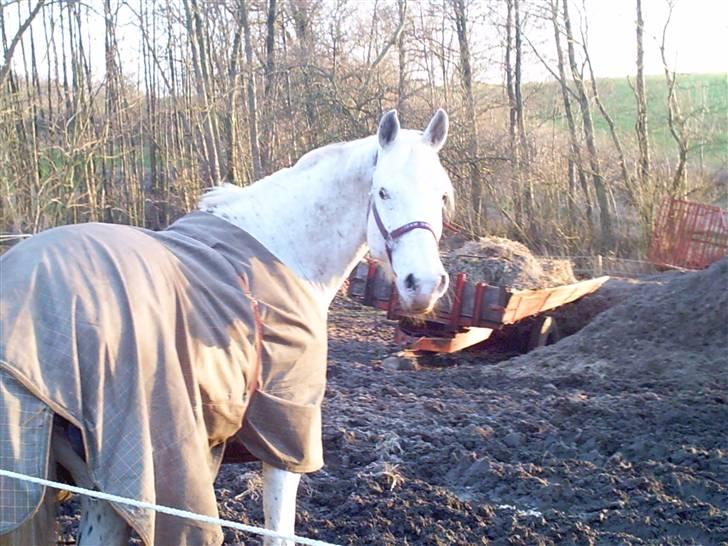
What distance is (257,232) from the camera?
2822mm

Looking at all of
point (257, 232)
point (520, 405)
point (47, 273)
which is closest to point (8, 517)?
point (47, 273)

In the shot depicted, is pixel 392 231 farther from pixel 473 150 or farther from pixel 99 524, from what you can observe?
pixel 473 150

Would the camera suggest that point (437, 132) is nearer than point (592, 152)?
Yes

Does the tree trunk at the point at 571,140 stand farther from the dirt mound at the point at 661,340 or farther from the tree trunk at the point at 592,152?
the dirt mound at the point at 661,340

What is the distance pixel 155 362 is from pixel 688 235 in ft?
47.2

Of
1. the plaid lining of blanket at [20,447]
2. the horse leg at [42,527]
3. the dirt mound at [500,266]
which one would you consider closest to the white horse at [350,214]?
the horse leg at [42,527]

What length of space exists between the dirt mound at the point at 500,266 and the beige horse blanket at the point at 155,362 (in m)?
6.58

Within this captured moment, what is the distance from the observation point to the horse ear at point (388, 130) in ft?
9.29

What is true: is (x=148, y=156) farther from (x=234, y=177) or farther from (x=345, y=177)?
(x=345, y=177)

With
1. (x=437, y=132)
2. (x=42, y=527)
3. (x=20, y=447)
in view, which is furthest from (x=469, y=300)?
(x=20, y=447)

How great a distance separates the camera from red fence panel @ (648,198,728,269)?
46.5 ft

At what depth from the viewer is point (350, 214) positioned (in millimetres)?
2961

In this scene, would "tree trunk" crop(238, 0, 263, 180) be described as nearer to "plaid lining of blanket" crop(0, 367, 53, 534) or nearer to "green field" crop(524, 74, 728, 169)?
"green field" crop(524, 74, 728, 169)

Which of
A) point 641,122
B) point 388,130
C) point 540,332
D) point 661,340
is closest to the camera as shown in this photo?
point 388,130
